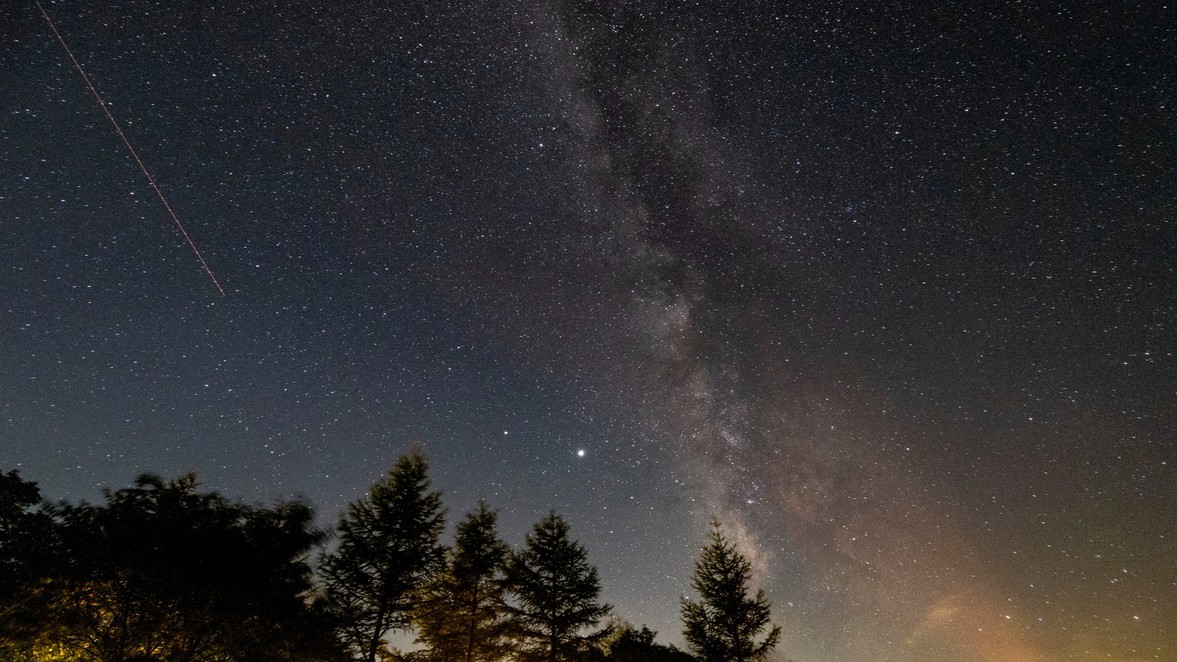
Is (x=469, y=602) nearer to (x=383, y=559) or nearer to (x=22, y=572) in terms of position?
(x=383, y=559)

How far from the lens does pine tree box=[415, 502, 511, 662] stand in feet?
55.7

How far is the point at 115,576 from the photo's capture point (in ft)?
28.1

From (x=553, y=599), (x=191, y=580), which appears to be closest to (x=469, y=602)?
(x=553, y=599)

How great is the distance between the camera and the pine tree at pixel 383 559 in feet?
48.4

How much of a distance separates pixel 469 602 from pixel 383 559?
424 cm

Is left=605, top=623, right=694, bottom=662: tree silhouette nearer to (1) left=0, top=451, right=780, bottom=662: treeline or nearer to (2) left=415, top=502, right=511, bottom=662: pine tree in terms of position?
(2) left=415, top=502, right=511, bottom=662: pine tree

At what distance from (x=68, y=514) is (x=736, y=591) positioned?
2233cm

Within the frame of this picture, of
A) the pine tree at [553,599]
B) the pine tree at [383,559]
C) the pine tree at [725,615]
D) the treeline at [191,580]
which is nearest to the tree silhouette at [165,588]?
the treeline at [191,580]

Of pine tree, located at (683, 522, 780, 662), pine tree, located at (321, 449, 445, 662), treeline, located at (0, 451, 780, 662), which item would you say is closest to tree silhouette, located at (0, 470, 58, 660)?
treeline, located at (0, 451, 780, 662)

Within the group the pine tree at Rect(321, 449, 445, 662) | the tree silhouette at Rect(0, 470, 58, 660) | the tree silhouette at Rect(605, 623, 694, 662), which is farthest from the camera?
the tree silhouette at Rect(605, 623, 694, 662)

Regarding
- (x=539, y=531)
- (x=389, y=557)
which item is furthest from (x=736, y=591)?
(x=389, y=557)

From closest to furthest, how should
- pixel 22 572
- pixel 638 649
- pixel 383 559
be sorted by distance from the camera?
pixel 22 572 → pixel 383 559 → pixel 638 649

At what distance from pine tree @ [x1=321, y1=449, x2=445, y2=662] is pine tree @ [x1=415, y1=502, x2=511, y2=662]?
0.81 meters

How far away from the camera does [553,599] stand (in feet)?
62.8
